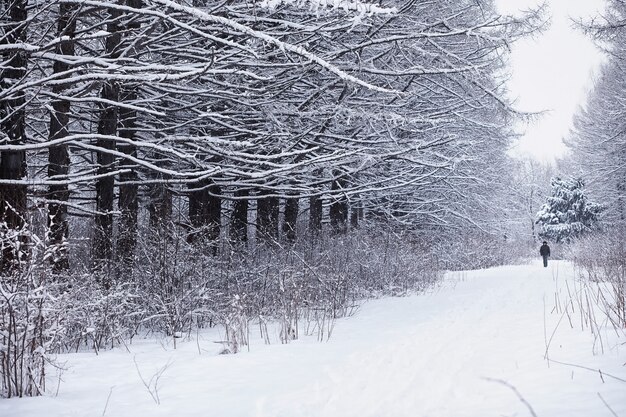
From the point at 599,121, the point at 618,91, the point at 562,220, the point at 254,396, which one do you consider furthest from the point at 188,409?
the point at 562,220

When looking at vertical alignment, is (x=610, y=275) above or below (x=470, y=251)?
below

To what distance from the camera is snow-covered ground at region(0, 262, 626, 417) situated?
273 centimetres

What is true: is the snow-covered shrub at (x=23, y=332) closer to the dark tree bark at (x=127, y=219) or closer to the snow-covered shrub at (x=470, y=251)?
the dark tree bark at (x=127, y=219)

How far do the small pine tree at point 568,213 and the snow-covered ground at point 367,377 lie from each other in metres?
27.9

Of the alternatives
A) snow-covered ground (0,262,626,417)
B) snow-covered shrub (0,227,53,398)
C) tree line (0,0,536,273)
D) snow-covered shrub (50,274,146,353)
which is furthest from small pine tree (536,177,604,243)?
snow-covered shrub (0,227,53,398)

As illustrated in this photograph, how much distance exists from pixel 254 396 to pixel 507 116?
21.4 ft

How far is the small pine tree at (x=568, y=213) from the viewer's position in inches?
1162

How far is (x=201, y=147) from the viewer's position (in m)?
5.76

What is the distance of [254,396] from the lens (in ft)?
10.2

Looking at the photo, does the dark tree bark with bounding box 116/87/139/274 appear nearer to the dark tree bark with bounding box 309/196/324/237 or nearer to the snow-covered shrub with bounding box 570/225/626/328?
the dark tree bark with bounding box 309/196/324/237

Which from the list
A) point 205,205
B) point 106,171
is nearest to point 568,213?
point 205,205

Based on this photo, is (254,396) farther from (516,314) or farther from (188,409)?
(516,314)

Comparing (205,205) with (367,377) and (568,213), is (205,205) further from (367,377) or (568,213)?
(568,213)

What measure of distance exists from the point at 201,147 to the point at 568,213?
31.6 m
